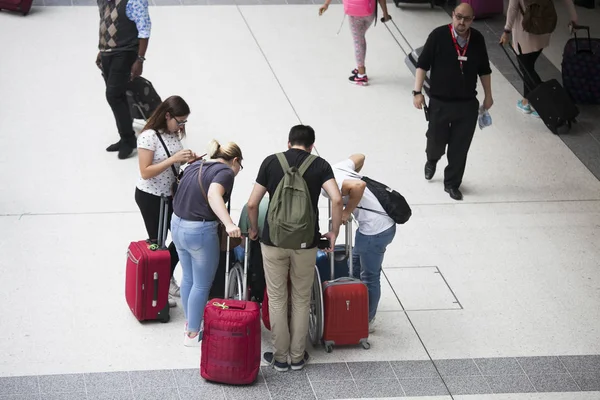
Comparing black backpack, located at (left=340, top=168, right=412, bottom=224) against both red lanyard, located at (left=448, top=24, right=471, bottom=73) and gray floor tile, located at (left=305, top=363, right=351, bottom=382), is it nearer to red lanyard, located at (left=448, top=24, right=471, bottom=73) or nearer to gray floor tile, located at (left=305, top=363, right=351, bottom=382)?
gray floor tile, located at (left=305, top=363, right=351, bottom=382)

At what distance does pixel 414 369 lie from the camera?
6.45 m

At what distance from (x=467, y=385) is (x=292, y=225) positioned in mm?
1583

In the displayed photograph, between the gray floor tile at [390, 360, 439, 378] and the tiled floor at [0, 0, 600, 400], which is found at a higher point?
the gray floor tile at [390, 360, 439, 378]

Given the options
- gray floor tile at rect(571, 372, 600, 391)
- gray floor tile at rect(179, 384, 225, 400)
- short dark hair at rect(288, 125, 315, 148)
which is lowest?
gray floor tile at rect(571, 372, 600, 391)

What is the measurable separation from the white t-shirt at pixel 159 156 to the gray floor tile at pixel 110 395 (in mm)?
1389

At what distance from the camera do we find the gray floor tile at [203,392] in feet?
19.8

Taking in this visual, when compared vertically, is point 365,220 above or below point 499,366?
above

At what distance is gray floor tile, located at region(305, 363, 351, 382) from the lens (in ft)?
20.7

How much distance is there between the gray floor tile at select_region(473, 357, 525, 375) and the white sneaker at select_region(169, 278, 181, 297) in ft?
7.05

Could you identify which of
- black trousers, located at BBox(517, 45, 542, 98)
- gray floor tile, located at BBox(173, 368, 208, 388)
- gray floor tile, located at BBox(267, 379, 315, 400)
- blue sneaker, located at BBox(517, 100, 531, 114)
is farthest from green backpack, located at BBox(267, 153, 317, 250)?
blue sneaker, located at BBox(517, 100, 531, 114)

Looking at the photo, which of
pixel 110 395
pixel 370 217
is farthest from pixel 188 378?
pixel 370 217

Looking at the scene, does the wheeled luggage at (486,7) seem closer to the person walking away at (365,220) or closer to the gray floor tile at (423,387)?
the person walking away at (365,220)

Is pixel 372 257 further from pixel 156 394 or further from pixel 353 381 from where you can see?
pixel 156 394

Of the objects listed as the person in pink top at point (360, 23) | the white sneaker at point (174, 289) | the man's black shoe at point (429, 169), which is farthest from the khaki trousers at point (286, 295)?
the person in pink top at point (360, 23)
